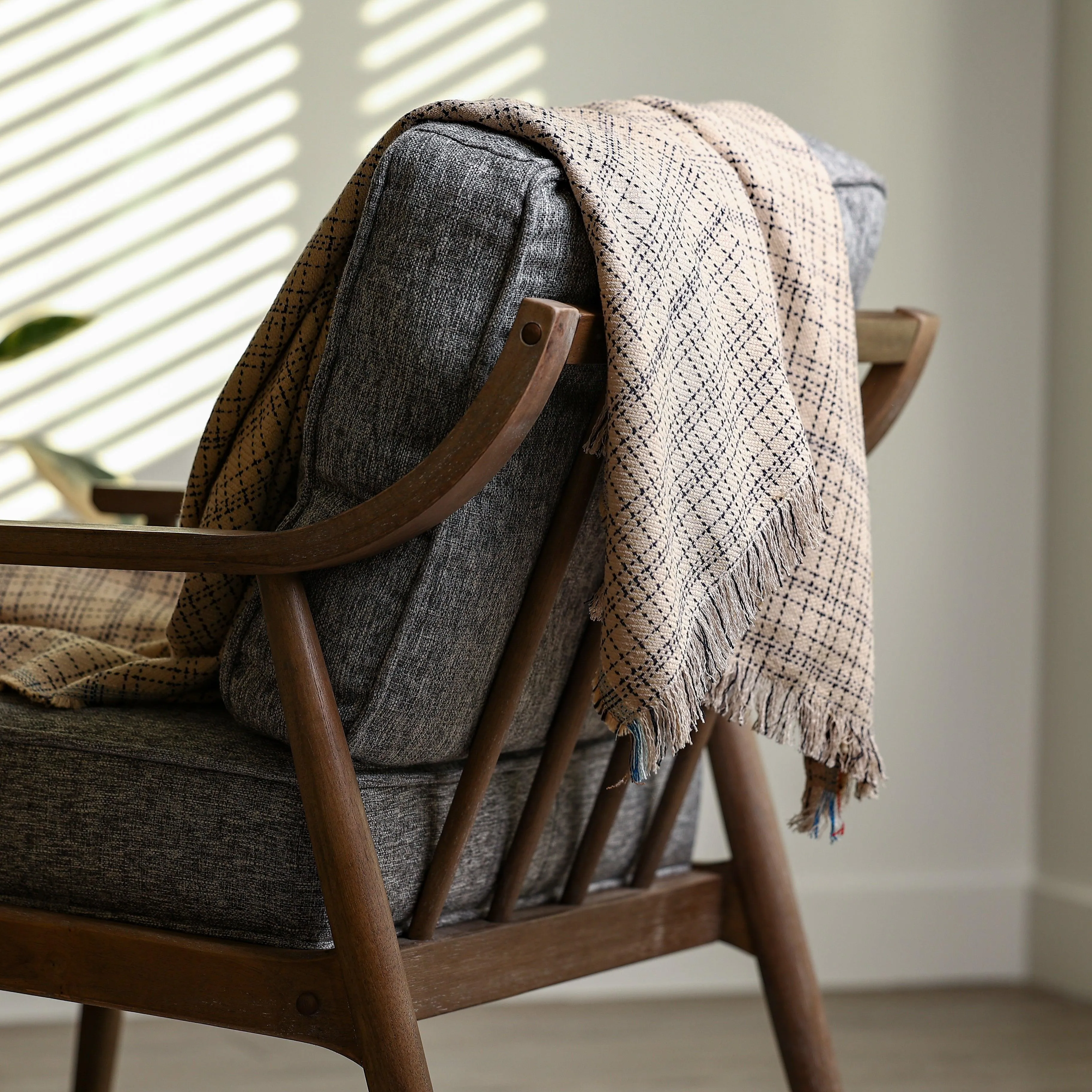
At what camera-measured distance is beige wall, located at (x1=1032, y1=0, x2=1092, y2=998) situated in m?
2.10

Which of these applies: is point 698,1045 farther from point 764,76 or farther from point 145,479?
point 764,76

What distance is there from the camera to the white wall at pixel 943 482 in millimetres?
2109

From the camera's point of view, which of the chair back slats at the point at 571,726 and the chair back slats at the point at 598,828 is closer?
the chair back slats at the point at 571,726

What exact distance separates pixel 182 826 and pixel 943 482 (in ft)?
5.27

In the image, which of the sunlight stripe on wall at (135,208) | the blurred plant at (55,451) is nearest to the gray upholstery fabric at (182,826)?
the blurred plant at (55,451)

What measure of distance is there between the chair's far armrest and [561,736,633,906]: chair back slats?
0.70 m

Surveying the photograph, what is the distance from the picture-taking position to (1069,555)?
2.14 metres

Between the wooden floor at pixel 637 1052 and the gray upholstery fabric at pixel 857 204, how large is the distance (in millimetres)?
1073

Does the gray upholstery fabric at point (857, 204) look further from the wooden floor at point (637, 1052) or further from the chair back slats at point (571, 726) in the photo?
the wooden floor at point (637, 1052)

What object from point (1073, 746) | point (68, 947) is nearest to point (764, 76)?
point (1073, 746)

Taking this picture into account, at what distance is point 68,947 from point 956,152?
6.00 ft

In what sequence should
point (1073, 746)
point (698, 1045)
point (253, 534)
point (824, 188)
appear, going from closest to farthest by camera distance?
point (253, 534) < point (824, 188) < point (698, 1045) < point (1073, 746)

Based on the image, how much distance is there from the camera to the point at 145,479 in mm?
1995

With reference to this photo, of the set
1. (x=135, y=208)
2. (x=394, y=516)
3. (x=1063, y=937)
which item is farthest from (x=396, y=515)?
(x=1063, y=937)
